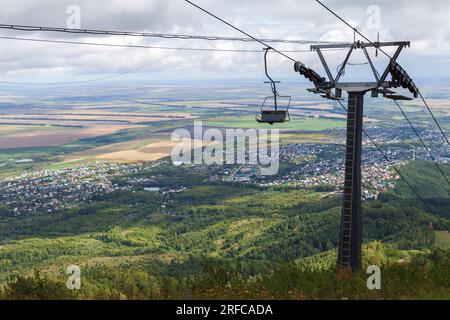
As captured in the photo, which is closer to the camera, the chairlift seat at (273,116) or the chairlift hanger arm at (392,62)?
the chairlift seat at (273,116)

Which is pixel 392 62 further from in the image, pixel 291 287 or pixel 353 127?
pixel 291 287

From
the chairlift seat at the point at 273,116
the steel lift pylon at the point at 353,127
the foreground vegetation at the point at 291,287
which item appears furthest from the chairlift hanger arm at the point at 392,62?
the foreground vegetation at the point at 291,287

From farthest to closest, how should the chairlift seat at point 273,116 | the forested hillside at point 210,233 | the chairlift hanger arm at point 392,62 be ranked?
the forested hillside at point 210,233
the chairlift hanger arm at point 392,62
the chairlift seat at point 273,116

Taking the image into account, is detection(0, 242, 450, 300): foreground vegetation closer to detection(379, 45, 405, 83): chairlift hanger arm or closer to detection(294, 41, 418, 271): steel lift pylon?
detection(294, 41, 418, 271): steel lift pylon

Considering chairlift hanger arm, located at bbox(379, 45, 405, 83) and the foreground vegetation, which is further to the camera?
chairlift hanger arm, located at bbox(379, 45, 405, 83)

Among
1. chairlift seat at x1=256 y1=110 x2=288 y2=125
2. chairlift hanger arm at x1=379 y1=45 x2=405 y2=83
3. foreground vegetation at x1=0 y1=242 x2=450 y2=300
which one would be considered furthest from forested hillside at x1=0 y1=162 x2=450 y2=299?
chairlift hanger arm at x1=379 y1=45 x2=405 y2=83

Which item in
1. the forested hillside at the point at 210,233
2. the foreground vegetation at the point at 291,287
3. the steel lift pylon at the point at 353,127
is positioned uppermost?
the steel lift pylon at the point at 353,127

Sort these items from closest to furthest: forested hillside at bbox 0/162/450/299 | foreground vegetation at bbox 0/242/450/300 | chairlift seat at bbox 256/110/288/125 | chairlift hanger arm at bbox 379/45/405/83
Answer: foreground vegetation at bbox 0/242/450/300 < chairlift seat at bbox 256/110/288/125 < chairlift hanger arm at bbox 379/45/405/83 < forested hillside at bbox 0/162/450/299

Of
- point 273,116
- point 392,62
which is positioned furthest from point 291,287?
point 392,62

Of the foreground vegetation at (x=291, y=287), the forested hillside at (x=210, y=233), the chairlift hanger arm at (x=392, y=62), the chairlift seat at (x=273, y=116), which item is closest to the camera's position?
A: the foreground vegetation at (x=291, y=287)

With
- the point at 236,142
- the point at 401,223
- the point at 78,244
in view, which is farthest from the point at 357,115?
the point at 236,142

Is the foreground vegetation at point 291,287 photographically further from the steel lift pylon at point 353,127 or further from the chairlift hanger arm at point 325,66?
the chairlift hanger arm at point 325,66

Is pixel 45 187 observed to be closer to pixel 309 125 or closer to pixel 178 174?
pixel 178 174
